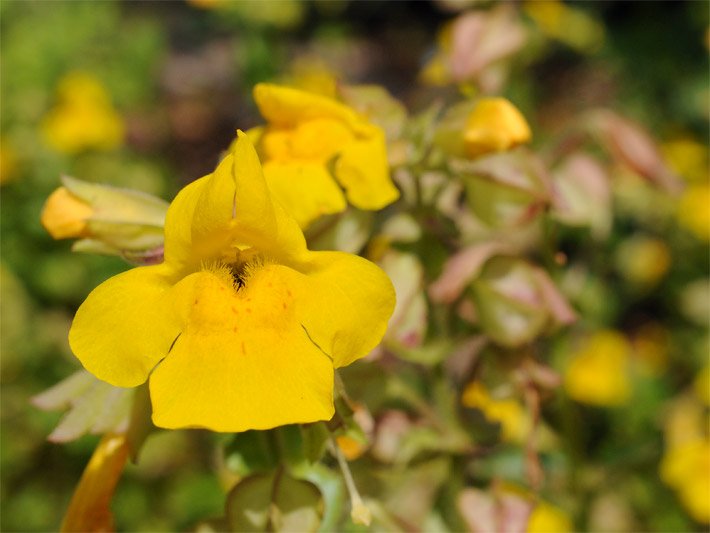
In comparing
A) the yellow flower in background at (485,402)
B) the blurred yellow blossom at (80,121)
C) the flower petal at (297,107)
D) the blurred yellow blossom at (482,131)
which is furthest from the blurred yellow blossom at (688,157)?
the flower petal at (297,107)

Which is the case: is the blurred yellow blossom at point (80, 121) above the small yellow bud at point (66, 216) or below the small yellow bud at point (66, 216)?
below

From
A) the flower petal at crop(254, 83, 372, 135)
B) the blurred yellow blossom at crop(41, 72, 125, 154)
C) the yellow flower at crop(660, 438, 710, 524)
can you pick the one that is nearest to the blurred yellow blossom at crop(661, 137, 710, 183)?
the yellow flower at crop(660, 438, 710, 524)

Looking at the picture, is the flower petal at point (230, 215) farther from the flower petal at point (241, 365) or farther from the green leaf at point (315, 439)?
the green leaf at point (315, 439)

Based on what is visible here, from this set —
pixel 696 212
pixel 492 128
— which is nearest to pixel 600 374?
pixel 696 212

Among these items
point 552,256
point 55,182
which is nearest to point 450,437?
point 552,256

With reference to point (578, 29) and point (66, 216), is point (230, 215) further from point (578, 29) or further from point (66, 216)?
point (578, 29)

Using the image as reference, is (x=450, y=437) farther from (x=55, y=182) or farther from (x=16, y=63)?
(x=16, y=63)
